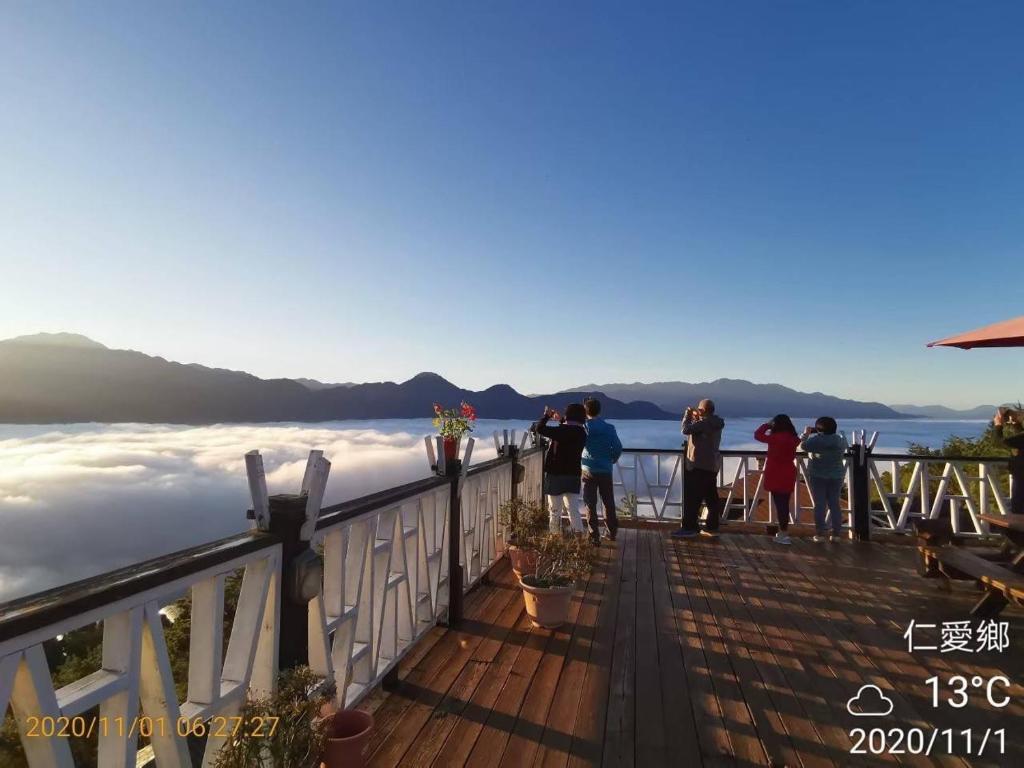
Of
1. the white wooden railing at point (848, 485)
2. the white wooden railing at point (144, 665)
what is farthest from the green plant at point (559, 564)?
the white wooden railing at point (848, 485)

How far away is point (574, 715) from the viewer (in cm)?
266

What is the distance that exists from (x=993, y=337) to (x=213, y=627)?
236 inches

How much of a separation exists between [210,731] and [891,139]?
11.7m

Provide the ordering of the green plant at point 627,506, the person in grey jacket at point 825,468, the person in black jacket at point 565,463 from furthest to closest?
1. the green plant at point 627,506
2. the person in grey jacket at point 825,468
3. the person in black jacket at point 565,463

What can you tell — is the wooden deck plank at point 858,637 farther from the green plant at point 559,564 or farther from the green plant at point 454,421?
the green plant at point 454,421

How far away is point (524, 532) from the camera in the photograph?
456 centimetres

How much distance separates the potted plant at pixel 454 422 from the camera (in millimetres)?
3869

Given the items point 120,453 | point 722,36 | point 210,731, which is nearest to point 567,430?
point 210,731

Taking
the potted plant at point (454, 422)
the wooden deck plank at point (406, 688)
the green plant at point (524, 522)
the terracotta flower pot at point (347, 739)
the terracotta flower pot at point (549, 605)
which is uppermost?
the potted plant at point (454, 422)

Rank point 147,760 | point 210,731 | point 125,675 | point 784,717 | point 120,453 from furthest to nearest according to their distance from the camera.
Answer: point 120,453 < point 784,717 < point 210,731 < point 147,760 < point 125,675

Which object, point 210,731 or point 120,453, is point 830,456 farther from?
point 120,453

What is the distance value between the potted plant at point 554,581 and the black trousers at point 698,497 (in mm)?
3157

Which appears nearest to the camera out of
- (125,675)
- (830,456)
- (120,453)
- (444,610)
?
(125,675)

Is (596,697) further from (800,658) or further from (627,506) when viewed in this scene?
(627,506)
